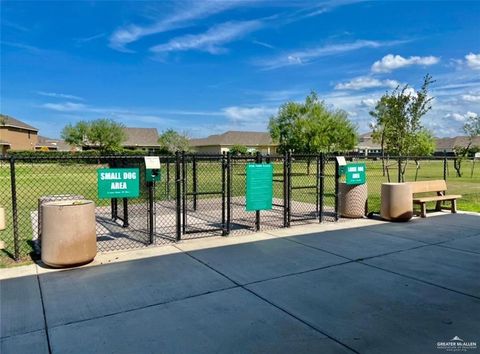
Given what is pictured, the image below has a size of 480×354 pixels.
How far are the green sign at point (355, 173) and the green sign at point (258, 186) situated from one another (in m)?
2.25

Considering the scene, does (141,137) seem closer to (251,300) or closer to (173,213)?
(173,213)

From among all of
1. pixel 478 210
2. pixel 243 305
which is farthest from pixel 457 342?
pixel 478 210

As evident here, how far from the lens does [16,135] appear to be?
215 ft

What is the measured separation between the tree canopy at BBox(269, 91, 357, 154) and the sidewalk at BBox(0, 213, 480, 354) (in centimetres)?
2420

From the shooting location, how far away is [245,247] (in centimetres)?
670

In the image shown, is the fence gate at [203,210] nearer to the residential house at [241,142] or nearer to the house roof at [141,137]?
the residential house at [241,142]

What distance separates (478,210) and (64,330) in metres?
11.0

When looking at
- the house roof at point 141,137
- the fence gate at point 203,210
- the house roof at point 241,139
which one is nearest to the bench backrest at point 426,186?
the fence gate at point 203,210

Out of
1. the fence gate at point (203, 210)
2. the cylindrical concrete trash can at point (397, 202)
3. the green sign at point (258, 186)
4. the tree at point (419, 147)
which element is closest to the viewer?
the fence gate at point (203, 210)

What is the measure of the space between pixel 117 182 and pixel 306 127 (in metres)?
25.7

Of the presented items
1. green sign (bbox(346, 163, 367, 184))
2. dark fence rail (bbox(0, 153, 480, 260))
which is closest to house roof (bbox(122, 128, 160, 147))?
dark fence rail (bbox(0, 153, 480, 260))

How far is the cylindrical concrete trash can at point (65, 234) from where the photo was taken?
5.25 metres

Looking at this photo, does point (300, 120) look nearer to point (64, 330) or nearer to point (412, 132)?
point (412, 132)

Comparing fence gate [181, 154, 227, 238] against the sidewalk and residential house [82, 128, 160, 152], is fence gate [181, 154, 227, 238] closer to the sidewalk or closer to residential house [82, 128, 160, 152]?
the sidewalk
